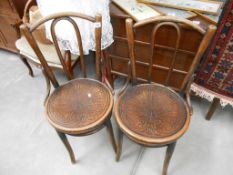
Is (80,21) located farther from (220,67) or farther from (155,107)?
(220,67)

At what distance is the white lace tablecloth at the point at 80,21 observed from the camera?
39.5 inches

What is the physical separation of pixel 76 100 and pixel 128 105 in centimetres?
30

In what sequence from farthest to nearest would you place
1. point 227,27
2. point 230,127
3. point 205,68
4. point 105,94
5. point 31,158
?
1. point 230,127
2. point 31,158
3. point 205,68
4. point 105,94
5. point 227,27

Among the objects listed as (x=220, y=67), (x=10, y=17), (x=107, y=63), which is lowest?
(x=107, y=63)

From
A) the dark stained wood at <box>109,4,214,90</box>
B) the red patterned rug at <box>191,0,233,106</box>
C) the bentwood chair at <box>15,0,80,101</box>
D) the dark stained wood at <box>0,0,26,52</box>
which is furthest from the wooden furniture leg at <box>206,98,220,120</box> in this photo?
the dark stained wood at <box>0,0,26,52</box>

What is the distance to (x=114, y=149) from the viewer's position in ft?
4.13

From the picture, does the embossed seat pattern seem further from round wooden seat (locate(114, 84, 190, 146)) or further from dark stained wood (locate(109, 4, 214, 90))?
dark stained wood (locate(109, 4, 214, 90))

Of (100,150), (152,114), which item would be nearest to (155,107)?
(152,114)

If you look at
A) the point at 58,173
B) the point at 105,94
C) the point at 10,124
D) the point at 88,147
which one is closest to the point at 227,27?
the point at 105,94

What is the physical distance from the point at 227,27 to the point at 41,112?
1.48 metres

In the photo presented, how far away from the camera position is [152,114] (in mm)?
965

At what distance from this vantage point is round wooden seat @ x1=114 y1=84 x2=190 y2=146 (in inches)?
34.7

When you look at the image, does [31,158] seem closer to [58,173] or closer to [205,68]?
[58,173]

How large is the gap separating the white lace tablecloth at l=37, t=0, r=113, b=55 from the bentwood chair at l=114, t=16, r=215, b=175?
25 cm
